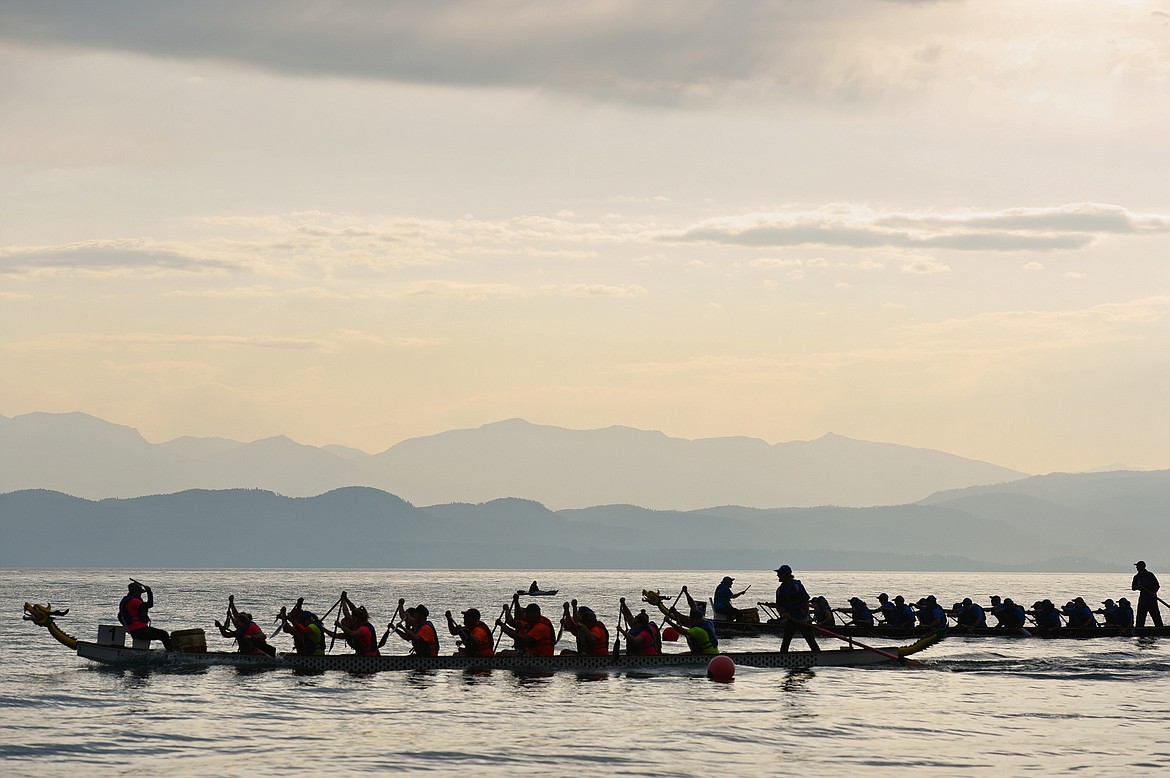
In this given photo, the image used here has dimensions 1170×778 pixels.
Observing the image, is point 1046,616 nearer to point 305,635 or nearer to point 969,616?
point 969,616

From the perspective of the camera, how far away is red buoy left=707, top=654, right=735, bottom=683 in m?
36.1

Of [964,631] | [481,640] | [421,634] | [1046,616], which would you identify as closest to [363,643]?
[421,634]

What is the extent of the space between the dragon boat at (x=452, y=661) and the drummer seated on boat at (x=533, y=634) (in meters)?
0.21

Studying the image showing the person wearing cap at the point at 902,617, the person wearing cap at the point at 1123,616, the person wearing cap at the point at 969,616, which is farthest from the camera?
the person wearing cap at the point at 1123,616

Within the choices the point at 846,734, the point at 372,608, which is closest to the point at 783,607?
the point at 846,734

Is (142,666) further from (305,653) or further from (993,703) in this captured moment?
(993,703)

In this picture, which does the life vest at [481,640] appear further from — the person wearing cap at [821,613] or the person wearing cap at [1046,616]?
the person wearing cap at [1046,616]

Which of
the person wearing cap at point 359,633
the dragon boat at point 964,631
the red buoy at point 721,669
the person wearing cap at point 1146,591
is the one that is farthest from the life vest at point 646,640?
the person wearing cap at point 1146,591

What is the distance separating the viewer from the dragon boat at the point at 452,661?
119 feet

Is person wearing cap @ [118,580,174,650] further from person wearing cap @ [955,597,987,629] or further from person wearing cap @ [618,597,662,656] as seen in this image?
person wearing cap @ [955,597,987,629]

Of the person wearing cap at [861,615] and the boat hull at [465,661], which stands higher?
the person wearing cap at [861,615]

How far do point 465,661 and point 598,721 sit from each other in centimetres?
735

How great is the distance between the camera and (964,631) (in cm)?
5347

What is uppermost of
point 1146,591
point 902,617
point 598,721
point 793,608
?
point 1146,591
